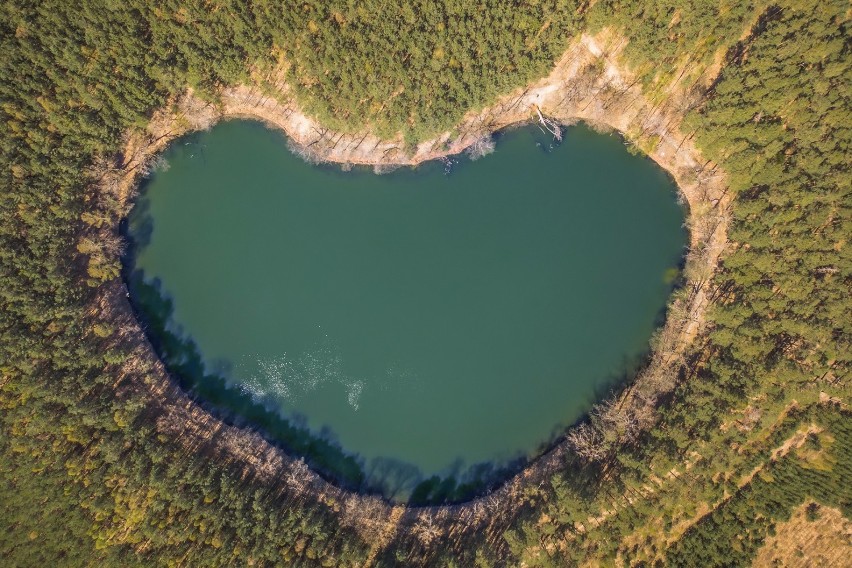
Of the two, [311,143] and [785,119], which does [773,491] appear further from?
[311,143]

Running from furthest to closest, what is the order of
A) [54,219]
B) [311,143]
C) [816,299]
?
[311,143] < [54,219] < [816,299]

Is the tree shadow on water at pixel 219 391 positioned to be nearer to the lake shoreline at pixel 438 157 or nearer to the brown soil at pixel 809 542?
the lake shoreline at pixel 438 157

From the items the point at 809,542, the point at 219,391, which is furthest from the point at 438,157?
the point at 809,542

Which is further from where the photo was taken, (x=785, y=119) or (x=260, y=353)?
(x=260, y=353)

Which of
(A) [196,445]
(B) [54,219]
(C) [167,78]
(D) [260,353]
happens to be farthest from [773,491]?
(B) [54,219]

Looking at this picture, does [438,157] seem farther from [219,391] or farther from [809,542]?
[809,542]

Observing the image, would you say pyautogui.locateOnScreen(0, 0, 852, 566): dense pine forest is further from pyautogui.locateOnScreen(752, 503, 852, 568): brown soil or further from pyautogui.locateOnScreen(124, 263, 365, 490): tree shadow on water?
pyautogui.locateOnScreen(124, 263, 365, 490): tree shadow on water

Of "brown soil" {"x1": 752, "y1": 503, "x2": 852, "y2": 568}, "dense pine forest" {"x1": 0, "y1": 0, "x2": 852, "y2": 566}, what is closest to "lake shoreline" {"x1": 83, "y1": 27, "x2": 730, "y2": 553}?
"dense pine forest" {"x1": 0, "y1": 0, "x2": 852, "y2": 566}
